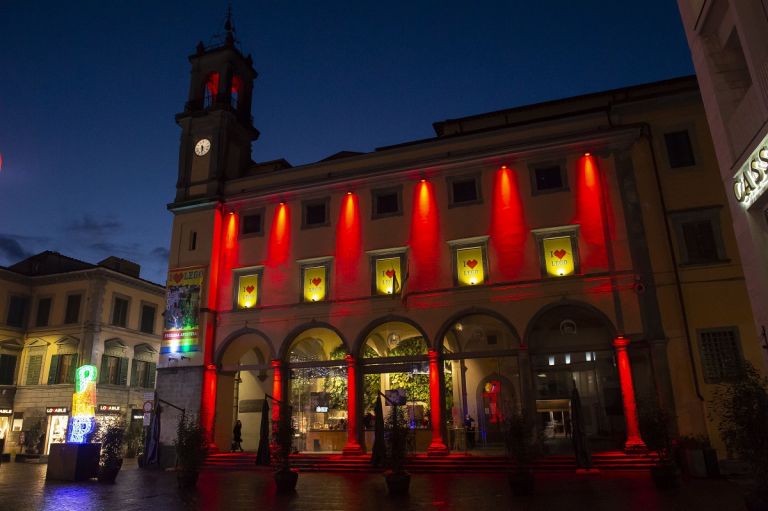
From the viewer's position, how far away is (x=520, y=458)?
13531 millimetres

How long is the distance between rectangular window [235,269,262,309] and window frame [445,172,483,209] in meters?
9.28

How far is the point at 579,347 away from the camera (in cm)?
2041

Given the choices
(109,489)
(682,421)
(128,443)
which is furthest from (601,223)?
(128,443)

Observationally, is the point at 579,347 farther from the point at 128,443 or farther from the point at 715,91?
the point at 128,443

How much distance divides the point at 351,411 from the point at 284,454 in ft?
23.7

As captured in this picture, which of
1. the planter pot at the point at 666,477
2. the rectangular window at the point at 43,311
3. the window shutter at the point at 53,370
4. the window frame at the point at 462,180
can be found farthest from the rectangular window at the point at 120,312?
the planter pot at the point at 666,477

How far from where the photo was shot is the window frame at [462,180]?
2306 centimetres

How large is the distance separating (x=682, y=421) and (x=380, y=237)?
13051 millimetres

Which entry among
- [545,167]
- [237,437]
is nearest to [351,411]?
[237,437]

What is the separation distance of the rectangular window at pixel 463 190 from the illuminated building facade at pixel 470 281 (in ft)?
0.31

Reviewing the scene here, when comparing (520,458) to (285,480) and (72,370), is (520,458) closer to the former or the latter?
(285,480)

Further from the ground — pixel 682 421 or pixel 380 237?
pixel 380 237

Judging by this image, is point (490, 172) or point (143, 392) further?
point (143, 392)

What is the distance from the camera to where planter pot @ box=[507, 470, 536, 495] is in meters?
13.2
